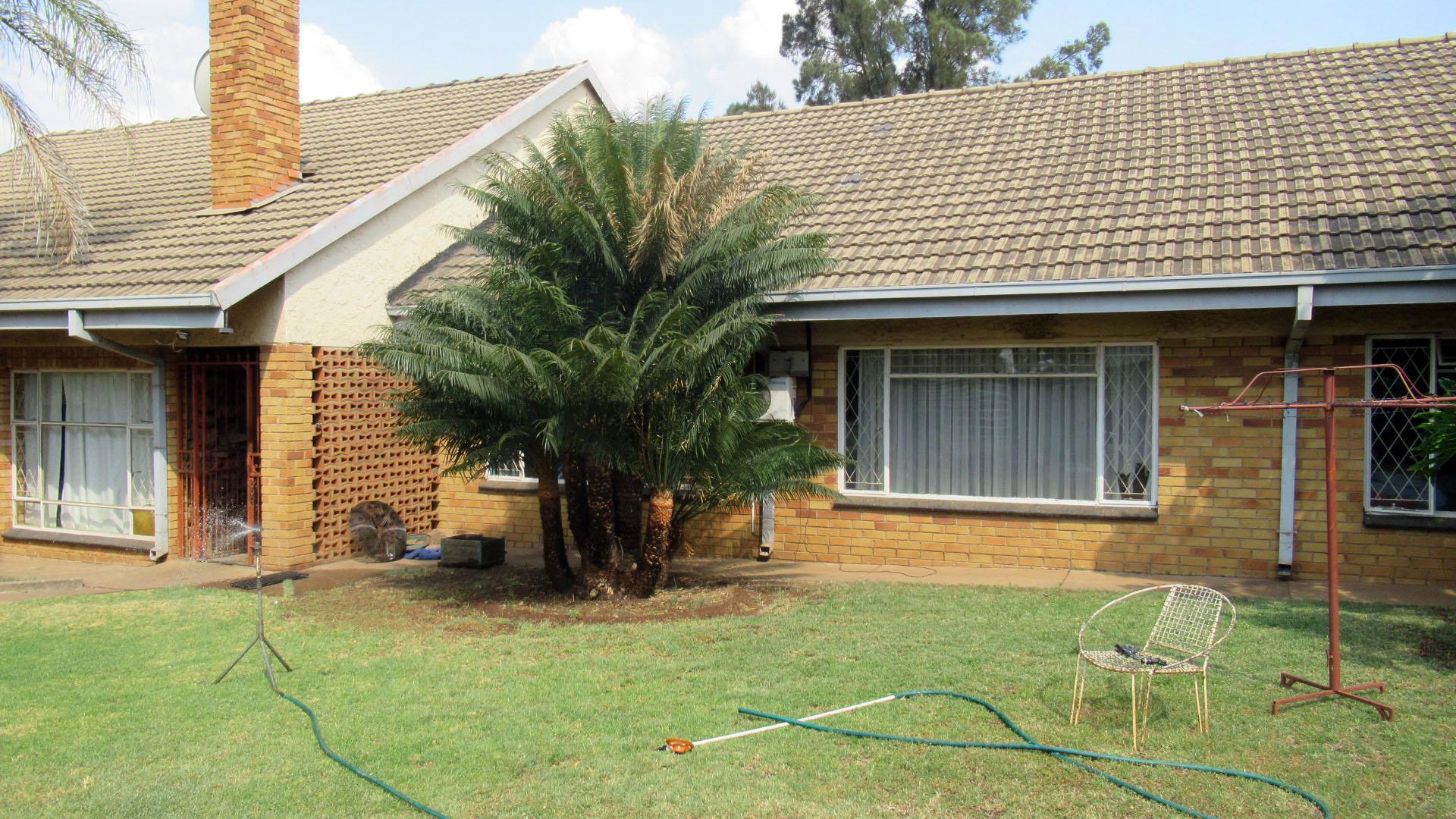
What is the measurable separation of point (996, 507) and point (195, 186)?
34.0 ft

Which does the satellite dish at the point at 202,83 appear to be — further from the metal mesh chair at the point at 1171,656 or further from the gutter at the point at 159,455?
the metal mesh chair at the point at 1171,656

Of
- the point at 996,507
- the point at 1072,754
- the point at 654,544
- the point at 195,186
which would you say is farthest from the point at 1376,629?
the point at 195,186

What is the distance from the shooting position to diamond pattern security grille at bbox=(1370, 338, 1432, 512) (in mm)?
9461

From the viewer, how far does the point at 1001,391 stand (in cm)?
1084

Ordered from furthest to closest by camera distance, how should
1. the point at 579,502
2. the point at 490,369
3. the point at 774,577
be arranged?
the point at 774,577
the point at 579,502
the point at 490,369

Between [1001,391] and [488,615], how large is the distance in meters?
5.21

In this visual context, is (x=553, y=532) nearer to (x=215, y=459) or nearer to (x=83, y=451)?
(x=215, y=459)

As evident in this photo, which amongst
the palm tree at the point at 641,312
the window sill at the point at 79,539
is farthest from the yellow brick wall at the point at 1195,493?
the window sill at the point at 79,539

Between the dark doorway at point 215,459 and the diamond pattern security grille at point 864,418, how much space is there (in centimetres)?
609

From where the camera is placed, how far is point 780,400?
10805mm

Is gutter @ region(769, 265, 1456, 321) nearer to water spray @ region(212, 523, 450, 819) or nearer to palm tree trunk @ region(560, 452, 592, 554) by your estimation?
palm tree trunk @ region(560, 452, 592, 554)

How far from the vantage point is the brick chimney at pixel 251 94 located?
12.2m

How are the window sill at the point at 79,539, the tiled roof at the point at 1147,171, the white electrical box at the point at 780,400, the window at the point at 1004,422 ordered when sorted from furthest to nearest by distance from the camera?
the window sill at the point at 79,539 → the white electrical box at the point at 780,400 → the window at the point at 1004,422 → the tiled roof at the point at 1147,171

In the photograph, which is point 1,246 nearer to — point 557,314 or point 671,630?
point 557,314
